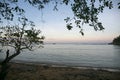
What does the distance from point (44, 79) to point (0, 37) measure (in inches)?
345

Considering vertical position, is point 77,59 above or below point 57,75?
below

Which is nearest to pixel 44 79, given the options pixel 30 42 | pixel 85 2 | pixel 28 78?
pixel 28 78

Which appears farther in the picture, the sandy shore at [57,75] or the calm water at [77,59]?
→ the calm water at [77,59]

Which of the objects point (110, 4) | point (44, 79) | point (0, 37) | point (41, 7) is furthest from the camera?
point (44, 79)

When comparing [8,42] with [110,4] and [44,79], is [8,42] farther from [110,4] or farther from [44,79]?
[110,4]

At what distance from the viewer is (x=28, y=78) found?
754 inches

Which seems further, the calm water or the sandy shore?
the calm water

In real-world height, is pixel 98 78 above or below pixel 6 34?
below

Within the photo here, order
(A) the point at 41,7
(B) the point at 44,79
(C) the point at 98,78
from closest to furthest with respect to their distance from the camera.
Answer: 1. (A) the point at 41,7
2. (B) the point at 44,79
3. (C) the point at 98,78

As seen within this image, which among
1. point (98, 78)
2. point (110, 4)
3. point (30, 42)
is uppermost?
point (110, 4)

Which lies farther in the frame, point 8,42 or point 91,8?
point 8,42

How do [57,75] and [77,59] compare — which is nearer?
[57,75]

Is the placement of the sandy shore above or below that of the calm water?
above

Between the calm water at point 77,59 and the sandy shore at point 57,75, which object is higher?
the sandy shore at point 57,75
